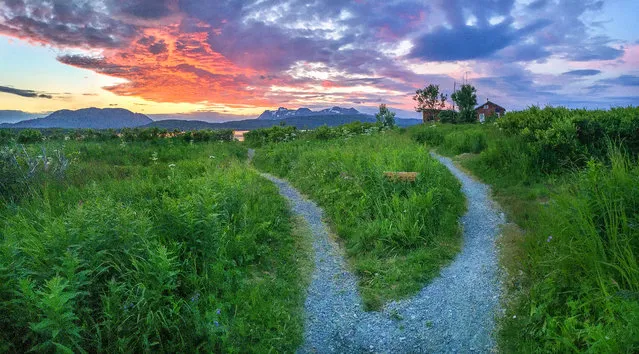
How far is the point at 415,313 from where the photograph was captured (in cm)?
589

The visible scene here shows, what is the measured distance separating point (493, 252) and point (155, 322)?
626 cm

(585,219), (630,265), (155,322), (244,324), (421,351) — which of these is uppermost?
(585,219)

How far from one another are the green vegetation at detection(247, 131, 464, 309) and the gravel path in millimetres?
269

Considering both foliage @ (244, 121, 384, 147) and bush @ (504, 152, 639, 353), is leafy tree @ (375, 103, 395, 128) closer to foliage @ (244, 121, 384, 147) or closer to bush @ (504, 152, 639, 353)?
foliage @ (244, 121, 384, 147)

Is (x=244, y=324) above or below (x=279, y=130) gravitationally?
below

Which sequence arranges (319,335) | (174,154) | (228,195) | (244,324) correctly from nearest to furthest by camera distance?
(244,324) < (319,335) < (228,195) < (174,154)

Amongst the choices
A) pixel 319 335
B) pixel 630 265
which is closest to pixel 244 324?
pixel 319 335

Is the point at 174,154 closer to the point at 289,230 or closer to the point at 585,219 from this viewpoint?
the point at 289,230

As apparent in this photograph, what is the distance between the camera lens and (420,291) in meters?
6.41

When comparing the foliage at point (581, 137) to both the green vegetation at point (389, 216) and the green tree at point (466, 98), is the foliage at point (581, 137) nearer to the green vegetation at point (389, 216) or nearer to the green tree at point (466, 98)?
the green vegetation at point (389, 216)

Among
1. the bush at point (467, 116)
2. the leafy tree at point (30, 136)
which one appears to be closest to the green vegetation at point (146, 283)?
the leafy tree at point (30, 136)

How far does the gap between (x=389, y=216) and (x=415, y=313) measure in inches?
113

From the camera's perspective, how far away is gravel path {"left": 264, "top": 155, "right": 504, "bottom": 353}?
5297 millimetres

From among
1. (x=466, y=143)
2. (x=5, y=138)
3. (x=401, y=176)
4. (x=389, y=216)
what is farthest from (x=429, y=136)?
(x=5, y=138)
